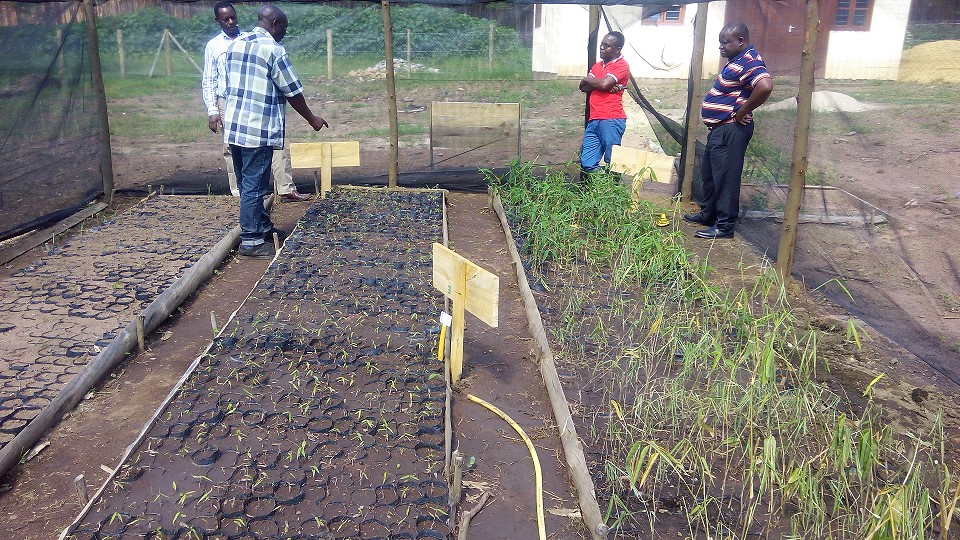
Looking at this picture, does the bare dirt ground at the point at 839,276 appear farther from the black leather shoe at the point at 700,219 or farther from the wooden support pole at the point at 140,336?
the black leather shoe at the point at 700,219

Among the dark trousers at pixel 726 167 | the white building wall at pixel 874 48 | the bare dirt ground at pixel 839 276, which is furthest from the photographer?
the dark trousers at pixel 726 167

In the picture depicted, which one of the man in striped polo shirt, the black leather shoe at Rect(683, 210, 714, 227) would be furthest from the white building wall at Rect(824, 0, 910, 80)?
the black leather shoe at Rect(683, 210, 714, 227)

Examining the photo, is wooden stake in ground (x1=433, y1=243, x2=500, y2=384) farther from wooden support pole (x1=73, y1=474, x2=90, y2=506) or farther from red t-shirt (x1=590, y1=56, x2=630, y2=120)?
red t-shirt (x1=590, y1=56, x2=630, y2=120)

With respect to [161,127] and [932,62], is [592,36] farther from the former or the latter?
[161,127]

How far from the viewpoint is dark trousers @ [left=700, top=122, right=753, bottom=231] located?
6.01 metres

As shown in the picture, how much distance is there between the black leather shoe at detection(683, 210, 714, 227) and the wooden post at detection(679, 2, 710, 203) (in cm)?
22

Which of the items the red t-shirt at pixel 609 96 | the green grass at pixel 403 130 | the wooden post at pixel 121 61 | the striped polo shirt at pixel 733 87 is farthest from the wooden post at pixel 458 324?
the wooden post at pixel 121 61

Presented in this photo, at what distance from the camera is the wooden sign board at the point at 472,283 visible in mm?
3332

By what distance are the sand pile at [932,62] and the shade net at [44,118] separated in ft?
21.6

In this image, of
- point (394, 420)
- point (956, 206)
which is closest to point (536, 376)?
point (394, 420)

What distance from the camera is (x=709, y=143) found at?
245 inches

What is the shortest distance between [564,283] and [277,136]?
243 cm

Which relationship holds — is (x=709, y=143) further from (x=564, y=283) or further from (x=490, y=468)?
(x=490, y=468)

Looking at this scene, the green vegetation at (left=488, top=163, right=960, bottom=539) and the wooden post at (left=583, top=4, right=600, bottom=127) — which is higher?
the wooden post at (left=583, top=4, right=600, bottom=127)
